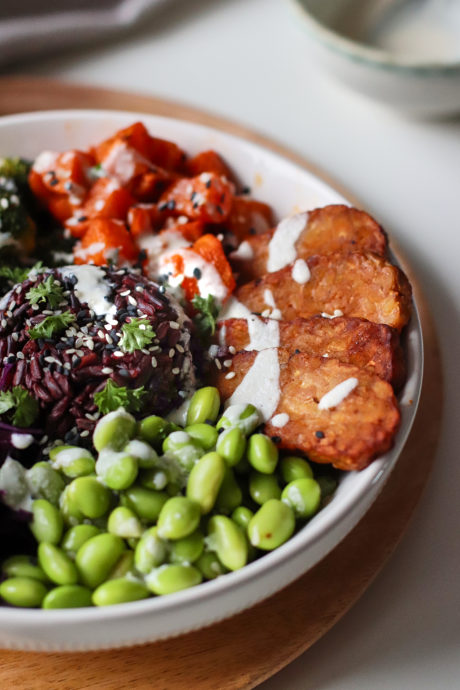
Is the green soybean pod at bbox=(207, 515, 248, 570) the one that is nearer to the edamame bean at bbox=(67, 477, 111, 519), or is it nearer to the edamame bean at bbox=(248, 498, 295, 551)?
the edamame bean at bbox=(248, 498, 295, 551)

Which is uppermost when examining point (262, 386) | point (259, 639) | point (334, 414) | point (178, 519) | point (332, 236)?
point (332, 236)

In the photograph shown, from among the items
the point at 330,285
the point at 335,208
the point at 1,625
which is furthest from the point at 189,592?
the point at 335,208

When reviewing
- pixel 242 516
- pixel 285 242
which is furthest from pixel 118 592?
pixel 285 242

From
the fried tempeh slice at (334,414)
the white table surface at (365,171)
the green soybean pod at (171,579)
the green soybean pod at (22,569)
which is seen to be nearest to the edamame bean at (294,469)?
the fried tempeh slice at (334,414)

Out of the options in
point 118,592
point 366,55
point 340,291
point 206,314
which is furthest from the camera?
point 366,55

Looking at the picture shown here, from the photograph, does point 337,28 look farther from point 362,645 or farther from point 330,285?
point 362,645

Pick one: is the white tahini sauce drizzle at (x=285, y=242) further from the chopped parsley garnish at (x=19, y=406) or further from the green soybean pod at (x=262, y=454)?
the chopped parsley garnish at (x=19, y=406)

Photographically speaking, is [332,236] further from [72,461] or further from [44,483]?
[44,483]
